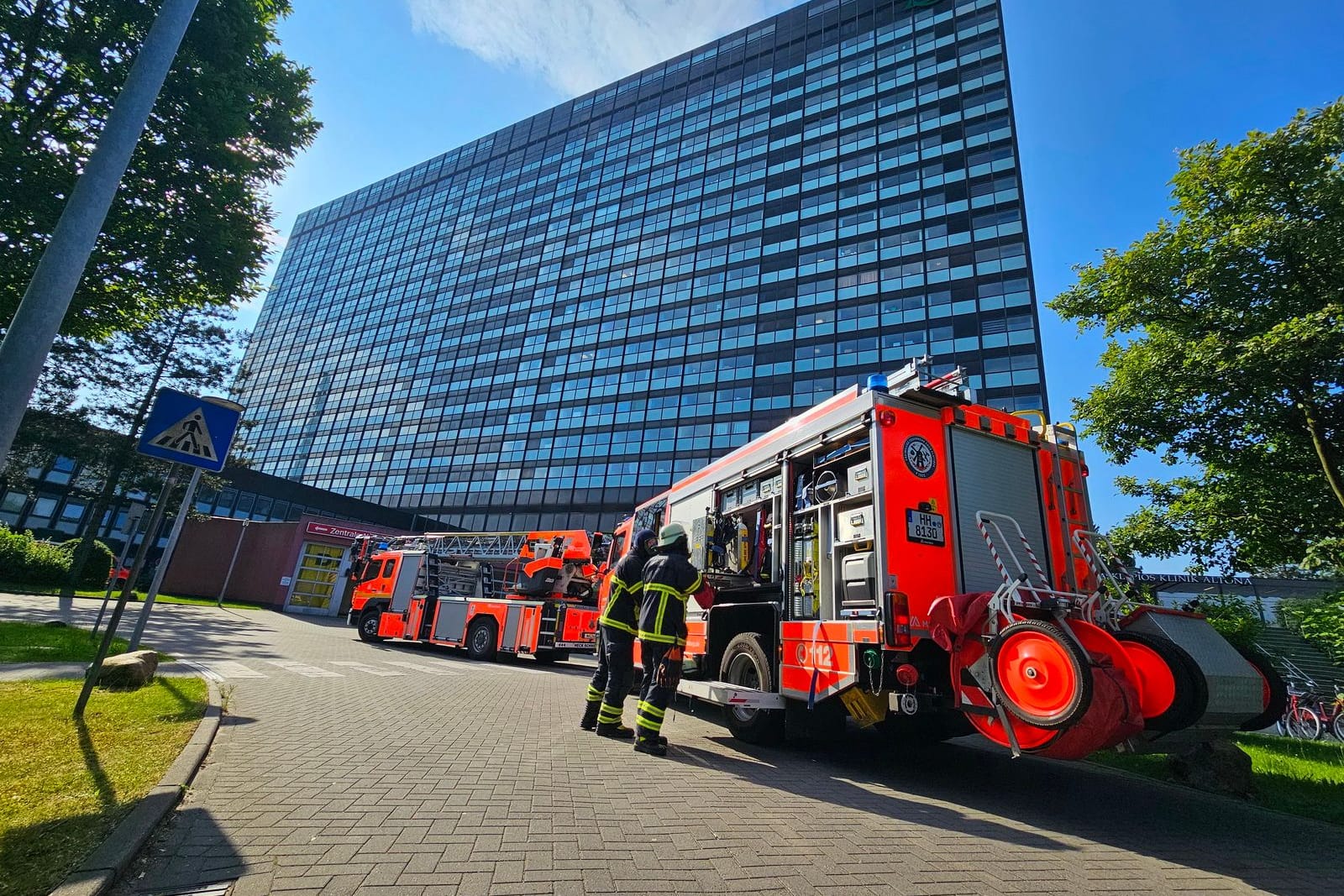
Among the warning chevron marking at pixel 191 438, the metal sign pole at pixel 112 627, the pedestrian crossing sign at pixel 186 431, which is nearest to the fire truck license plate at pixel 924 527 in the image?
the pedestrian crossing sign at pixel 186 431

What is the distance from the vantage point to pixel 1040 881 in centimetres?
303

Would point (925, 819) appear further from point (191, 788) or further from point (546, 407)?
point (546, 407)

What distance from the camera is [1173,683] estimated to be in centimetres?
361

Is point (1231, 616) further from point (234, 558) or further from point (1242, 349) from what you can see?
point (234, 558)

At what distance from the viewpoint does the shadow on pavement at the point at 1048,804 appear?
12.1 ft

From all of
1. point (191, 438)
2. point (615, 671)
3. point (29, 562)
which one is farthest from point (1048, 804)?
point (29, 562)

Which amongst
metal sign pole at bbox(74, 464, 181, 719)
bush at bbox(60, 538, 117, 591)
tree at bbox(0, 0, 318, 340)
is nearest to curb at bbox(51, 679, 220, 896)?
metal sign pole at bbox(74, 464, 181, 719)

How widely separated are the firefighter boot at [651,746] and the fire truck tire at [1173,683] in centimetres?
367

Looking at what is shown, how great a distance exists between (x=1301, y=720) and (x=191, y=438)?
60.1 feet

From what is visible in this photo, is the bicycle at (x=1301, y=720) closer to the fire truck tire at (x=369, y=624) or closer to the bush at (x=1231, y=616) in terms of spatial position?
the bush at (x=1231, y=616)

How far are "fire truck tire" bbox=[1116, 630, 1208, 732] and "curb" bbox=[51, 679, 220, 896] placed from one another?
5.35m

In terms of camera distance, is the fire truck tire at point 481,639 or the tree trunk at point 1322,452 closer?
the tree trunk at point 1322,452

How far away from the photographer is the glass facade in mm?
40312

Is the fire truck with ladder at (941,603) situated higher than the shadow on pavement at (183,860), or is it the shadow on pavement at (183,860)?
the fire truck with ladder at (941,603)
